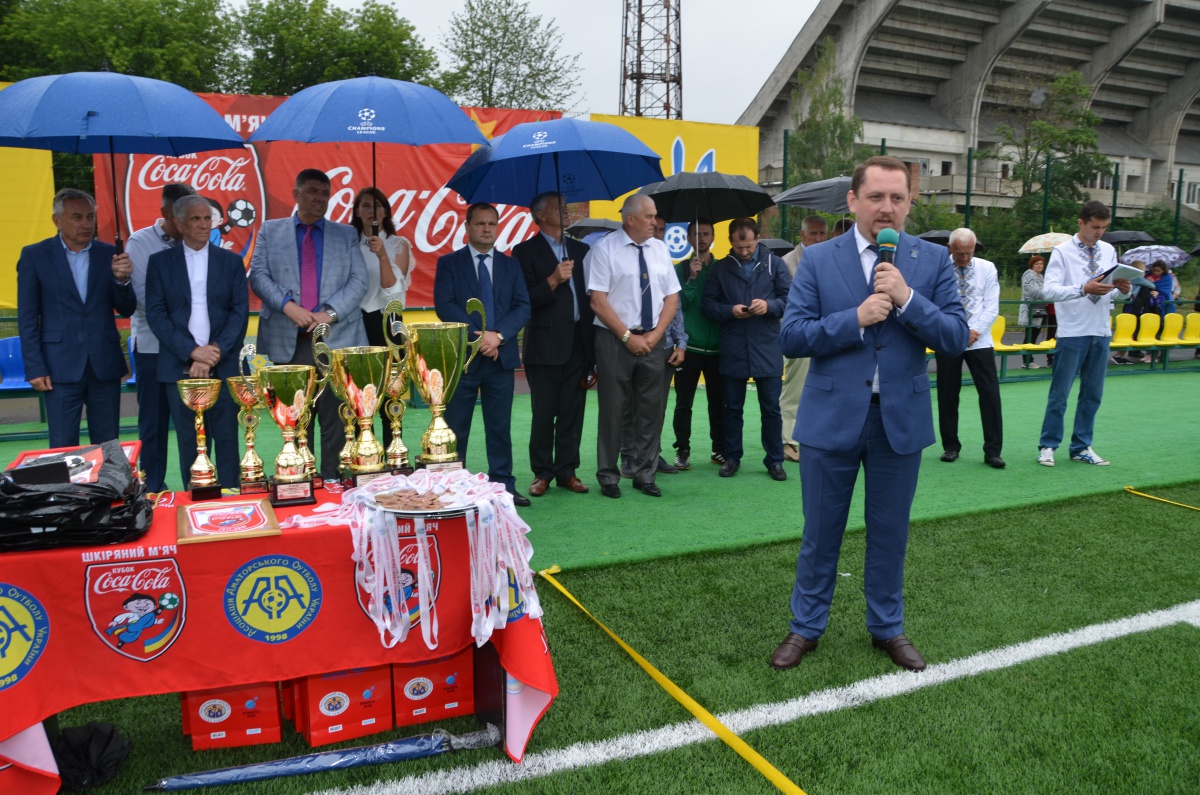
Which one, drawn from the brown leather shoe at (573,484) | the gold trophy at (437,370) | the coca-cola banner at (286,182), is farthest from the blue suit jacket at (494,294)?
the coca-cola banner at (286,182)

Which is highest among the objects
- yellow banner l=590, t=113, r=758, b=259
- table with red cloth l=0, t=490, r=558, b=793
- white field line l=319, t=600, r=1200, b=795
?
yellow banner l=590, t=113, r=758, b=259

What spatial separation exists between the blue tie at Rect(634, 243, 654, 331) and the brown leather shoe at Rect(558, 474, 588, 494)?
3.74 ft

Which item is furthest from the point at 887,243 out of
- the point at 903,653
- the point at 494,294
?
the point at 494,294

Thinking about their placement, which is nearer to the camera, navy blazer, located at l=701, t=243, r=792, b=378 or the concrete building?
navy blazer, located at l=701, t=243, r=792, b=378

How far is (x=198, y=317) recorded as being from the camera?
4805 mm

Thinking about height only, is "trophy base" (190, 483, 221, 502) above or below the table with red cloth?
above

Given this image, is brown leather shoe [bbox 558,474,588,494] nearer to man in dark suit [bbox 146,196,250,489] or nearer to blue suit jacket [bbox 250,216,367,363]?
blue suit jacket [bbox 250,216,367,363]

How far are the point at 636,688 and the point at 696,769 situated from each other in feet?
1.83

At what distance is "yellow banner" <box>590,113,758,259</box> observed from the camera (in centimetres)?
1072

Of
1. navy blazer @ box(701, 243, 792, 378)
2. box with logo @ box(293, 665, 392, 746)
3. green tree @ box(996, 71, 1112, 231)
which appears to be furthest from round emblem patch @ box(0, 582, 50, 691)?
green tree @ box(996, 71, 1112, 231)

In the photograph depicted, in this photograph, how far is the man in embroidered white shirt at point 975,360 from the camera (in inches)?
267

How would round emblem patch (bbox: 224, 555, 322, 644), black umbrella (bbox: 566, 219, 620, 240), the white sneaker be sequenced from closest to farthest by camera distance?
1. round emblem patch (bbox: 224, 555, 322, 644)
2. the white sneaker
3. black umbrella (bbox: 566, 219, 620, 240)

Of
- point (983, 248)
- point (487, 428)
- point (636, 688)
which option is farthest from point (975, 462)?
point (983, 248)

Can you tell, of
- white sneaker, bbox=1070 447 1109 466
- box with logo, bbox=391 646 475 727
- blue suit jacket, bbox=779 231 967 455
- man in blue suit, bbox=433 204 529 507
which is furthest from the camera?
white sneaker, bbox=1070 447 1109 466
